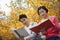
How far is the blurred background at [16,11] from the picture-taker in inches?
92.4

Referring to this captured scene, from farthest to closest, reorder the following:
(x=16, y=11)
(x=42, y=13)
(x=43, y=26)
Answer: (x=16, y=11)
(x=42, y=13)
(x=43, y=26)

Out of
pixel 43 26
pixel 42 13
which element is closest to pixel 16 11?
pixel 42 13

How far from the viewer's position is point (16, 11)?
2.40 meters

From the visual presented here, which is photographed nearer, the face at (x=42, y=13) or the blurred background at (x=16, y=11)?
the face at (x=42, y=13)

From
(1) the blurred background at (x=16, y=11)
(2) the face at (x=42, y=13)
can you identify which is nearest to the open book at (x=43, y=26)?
(2) the face at (x=42, y=13)

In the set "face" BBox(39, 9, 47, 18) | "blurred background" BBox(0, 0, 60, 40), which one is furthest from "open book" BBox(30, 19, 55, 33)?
"blurred background" BBox(0, 0, 60, 40)

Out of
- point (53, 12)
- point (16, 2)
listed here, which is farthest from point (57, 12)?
point (16, 2)

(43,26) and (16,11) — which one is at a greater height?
(43,26)

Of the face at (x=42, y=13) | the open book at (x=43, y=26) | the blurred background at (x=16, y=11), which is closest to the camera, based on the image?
the open book at (x=43, y=26)

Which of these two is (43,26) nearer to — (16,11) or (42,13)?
(42,13)

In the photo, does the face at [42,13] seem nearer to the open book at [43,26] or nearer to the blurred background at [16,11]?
the open book at [43,26]

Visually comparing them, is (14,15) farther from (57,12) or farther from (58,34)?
(58,34)

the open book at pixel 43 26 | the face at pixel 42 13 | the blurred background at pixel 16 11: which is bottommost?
the blurred background at pixel 16 11

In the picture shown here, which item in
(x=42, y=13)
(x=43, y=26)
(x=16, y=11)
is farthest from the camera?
(x=16, y=11)
